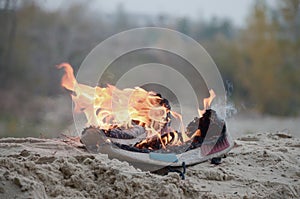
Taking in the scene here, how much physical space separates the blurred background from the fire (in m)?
Answer: 3.90

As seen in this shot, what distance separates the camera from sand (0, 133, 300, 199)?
7.92 feet

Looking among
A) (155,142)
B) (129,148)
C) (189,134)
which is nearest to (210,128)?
(189,134)

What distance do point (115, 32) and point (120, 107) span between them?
8.27m

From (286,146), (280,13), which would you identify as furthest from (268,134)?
(280,13)

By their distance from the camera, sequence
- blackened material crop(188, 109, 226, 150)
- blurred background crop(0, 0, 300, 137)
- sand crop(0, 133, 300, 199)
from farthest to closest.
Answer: blurred background crop(0, 0, 300, 137)
blackened material crop(188, 109, 226, 150)
sand crop(0, 133, 300, 199)

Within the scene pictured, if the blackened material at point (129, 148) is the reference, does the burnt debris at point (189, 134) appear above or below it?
above

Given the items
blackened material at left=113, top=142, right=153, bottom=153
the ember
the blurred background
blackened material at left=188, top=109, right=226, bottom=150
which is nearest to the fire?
the ember

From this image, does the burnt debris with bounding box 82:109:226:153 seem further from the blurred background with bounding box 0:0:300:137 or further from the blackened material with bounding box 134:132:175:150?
the blurred background with bounding box 0:0:300:137

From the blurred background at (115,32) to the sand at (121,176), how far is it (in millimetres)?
4204

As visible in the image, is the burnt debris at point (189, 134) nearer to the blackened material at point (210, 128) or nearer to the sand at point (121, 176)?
the blackened material at point (210, 128)

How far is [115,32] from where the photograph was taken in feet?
37.8

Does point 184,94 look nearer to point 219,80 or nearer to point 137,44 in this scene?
point 219,80

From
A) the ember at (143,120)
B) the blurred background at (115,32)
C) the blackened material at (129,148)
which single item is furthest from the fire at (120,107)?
the blurred background at (115,32)

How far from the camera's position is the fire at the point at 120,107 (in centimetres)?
336
